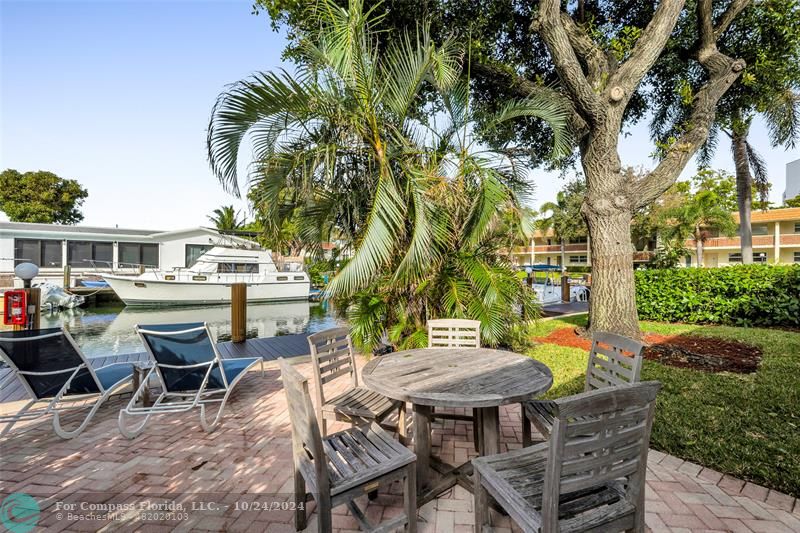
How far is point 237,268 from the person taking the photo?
1755cm

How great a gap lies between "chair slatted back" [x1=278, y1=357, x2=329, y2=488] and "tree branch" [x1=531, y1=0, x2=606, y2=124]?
6795 millimetres

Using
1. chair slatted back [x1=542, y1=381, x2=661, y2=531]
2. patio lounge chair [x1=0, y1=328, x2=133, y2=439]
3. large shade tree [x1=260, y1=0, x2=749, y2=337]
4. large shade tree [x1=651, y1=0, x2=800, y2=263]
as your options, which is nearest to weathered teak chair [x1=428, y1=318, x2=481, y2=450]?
chair slatted back [x1=542, y1=381, x2=661, y2=531]

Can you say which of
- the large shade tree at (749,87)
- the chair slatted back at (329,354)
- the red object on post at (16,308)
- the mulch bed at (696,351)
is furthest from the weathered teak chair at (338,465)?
the large shade tree at (749,87)

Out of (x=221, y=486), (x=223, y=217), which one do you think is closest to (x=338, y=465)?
(x=221, y=486)

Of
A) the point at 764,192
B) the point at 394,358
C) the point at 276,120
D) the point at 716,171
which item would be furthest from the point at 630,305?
the point at 716,171

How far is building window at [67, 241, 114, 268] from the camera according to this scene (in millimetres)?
18438

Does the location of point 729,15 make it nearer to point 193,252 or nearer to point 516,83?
point 516,83

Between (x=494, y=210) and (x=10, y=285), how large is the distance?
69.2 feet

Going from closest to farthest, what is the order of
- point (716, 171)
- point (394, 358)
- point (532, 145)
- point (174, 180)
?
point (394, 358) < point (532, 145) < point (174, 180) < point (716, 171)

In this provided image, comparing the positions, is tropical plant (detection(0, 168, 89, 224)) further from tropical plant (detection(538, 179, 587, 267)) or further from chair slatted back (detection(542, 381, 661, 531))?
tropical plant (detection(538, 179, 587, 267))

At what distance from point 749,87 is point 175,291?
64.1ft

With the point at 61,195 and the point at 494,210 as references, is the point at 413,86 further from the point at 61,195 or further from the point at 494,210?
the point at 61,195

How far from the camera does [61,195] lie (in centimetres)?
2914

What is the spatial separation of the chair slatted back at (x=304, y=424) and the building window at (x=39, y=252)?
23387mm
